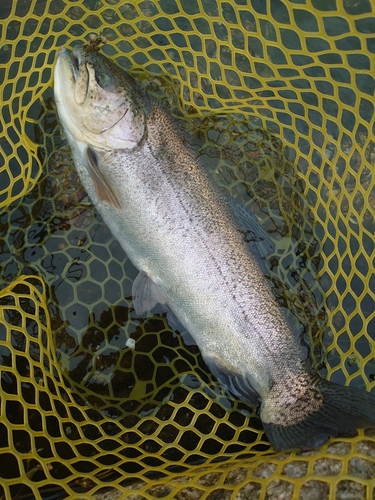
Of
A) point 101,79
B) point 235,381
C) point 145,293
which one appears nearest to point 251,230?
point 145,293

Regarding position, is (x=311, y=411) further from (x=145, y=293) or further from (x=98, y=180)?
(x=98, y=180)

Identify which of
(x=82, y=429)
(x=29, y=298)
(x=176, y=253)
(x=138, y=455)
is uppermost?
(x=29, y=298)

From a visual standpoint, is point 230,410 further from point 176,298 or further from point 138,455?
point 176,298

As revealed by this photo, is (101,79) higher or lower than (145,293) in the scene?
higher

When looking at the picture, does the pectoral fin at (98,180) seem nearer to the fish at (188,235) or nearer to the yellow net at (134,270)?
the fish at (188,235)

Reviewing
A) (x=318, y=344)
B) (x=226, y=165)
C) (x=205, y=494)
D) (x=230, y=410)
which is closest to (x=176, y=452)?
(x=230, y=410)

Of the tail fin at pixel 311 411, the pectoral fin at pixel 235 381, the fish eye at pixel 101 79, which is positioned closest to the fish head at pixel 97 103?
the fish eye at pixel 101 79
